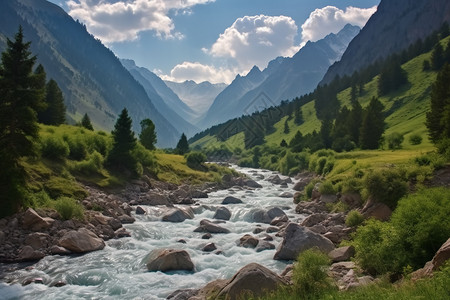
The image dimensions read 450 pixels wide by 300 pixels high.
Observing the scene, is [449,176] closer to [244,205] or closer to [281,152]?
[244,205]

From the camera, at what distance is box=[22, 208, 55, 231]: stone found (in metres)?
26.5

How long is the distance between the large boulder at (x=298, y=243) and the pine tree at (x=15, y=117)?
2186 cm

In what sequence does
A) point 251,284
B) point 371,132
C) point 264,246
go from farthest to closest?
point 371,132, point 264,246, point 251,284

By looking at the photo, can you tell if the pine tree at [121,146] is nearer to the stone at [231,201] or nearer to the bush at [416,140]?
the stone at [231,201]

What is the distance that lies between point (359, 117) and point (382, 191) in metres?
62.4

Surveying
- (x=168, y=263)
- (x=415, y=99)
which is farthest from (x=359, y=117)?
(x=168, y=263)

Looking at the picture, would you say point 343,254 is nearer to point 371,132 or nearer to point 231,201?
point 231,201

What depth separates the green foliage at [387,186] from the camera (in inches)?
1160

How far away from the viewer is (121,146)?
186ft

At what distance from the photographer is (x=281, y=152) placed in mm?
128625

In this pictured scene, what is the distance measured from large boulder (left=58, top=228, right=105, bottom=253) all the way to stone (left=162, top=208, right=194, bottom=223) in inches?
468

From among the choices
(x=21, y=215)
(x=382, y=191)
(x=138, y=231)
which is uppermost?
(x=21, y=215)

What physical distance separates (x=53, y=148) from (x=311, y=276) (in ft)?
133

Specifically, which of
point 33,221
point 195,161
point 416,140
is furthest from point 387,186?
point 195,161
